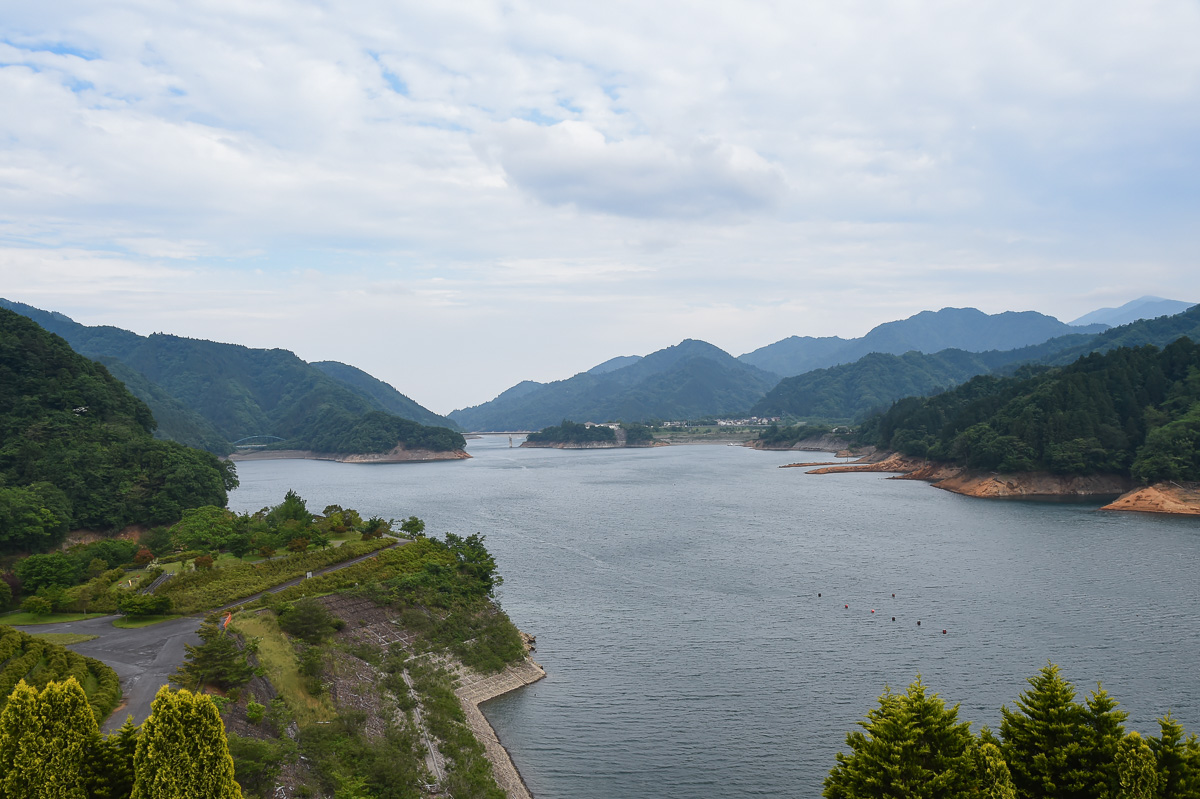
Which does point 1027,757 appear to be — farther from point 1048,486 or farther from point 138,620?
point 1048,486

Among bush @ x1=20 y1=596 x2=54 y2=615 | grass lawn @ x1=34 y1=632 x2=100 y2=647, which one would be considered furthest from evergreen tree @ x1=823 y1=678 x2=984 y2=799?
bush @ x1=20 y1=596 x2=54 y2=615

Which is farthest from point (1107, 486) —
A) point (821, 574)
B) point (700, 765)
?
point (700, 765)

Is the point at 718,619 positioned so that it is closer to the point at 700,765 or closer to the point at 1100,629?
the point at 700,765

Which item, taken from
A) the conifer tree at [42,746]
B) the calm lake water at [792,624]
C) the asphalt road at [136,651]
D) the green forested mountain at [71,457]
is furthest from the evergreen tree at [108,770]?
the green forested mountain at [71,457]

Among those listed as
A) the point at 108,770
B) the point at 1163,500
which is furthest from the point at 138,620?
the point at 1163,500

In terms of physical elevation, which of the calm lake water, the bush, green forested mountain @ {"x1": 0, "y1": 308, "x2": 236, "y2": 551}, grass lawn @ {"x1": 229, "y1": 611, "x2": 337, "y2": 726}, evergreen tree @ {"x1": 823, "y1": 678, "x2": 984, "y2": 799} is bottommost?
the calm lake water

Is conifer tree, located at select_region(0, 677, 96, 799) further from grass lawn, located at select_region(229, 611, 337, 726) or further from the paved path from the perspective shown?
grass lawn, located at select_region(229, 611, 337, 726)
